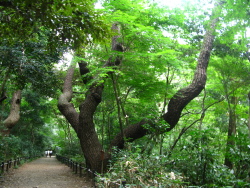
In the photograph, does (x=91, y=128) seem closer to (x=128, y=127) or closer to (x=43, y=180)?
(x=128, y=127)

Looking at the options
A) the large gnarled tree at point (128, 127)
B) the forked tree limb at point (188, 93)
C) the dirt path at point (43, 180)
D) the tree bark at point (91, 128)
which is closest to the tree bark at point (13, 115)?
the dirt path at point (43, 180)

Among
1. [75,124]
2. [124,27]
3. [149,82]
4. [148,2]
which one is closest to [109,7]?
[124,27]

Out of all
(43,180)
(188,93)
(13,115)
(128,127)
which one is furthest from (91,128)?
(13,115)

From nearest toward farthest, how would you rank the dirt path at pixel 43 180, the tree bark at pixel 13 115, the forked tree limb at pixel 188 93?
the forked tree limb at pixel 188 93
the dirt path at pixel 43 180
the tree bark at pixel 13 115

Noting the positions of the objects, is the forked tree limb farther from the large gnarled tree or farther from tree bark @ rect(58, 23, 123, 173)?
tree bark @ rect(58, 23, 123, 173)

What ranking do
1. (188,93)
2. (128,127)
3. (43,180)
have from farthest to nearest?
(43,180)
(128,127)
(188,93)

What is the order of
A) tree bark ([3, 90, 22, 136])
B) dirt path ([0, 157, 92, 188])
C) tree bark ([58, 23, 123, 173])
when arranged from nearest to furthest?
tree bark ([58, 23, 123, 173]) < dirt path ([0, 157, 92, 188]) < tree bark ([3, 90, 22, 136])

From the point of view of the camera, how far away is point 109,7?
6.57 metres

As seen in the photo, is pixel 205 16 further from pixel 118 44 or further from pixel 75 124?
pixel 75 124

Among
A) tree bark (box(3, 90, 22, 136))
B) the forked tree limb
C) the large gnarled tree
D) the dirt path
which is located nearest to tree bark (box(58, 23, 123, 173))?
the large gnarled tree

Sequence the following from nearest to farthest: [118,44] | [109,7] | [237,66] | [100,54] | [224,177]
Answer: [224,177] → [109,7] → [100,54] → [118,44] → [237,66]

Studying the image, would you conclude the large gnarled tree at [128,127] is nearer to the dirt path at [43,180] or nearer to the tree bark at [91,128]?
the tree bark at [91,128]

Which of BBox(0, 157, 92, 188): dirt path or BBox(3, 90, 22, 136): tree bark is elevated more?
BBox(3, 90, 22, 136): tree bark

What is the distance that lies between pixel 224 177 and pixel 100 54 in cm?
516
